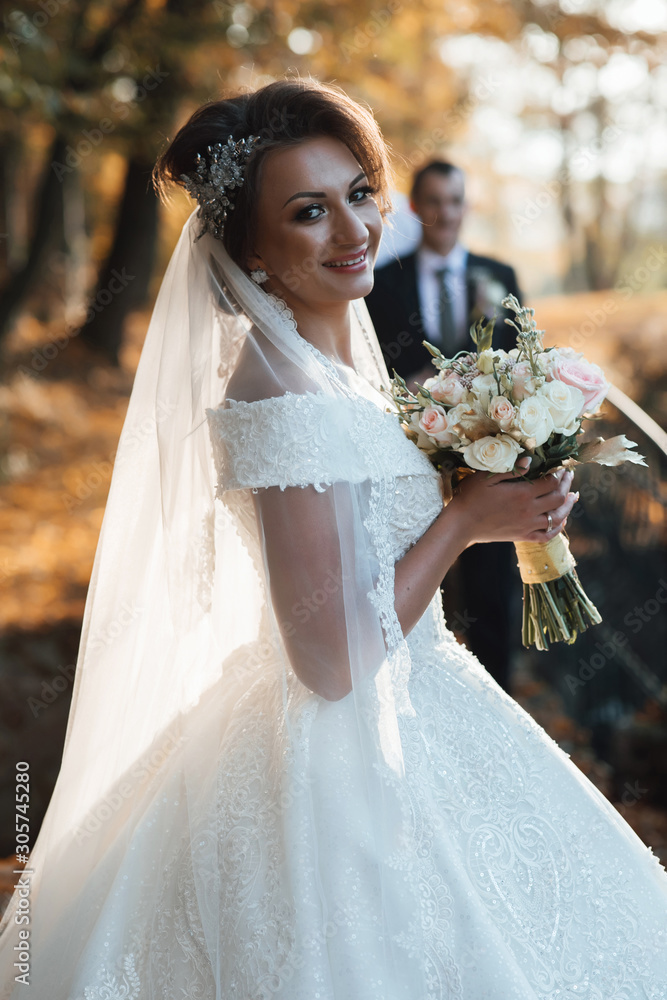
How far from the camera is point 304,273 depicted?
2.13 meters

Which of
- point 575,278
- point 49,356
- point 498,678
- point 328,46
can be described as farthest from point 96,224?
point 498,678

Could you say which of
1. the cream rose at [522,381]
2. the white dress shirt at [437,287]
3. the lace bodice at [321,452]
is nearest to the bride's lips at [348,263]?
the lace bodice at [321,452]

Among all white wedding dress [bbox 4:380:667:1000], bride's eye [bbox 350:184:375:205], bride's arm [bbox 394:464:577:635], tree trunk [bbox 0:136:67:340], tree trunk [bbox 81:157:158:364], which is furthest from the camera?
tree trunk [bbox 81:157:158:364]

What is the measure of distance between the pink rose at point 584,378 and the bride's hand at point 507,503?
0.61ft

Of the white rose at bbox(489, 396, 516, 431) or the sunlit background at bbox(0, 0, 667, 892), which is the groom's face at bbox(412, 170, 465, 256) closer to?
the sunlit background at bbox(0, 0, 667, 892)

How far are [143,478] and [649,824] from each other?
10.4 feet

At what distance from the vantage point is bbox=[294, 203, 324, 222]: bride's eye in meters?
2.09

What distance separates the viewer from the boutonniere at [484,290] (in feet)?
15.1

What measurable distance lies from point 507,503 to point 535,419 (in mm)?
215

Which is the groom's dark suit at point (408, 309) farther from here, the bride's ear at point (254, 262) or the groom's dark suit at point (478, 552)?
the bride's ear at point (254, 262)

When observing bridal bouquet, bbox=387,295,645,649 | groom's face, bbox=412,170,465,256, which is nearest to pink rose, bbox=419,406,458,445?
bridal bouquet, bbox=387,295,645,649

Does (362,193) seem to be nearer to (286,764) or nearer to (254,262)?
(254,262)

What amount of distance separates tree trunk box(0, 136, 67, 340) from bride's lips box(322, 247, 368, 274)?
707 centimetres

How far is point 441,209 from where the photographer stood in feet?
15.4
